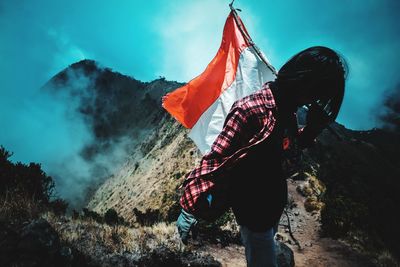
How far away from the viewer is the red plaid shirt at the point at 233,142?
162cm

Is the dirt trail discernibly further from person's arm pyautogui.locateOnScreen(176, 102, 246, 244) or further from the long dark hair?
the long dark hair

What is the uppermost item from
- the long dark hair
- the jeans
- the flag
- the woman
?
the flag

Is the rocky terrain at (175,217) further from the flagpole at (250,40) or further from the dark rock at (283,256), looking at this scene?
the flagpole at (250,40)

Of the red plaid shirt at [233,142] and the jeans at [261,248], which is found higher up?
the red plaid shirt at [233,142]

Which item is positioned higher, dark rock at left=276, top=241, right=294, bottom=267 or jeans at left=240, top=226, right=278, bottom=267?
dark rock at left=276, top=241, right=294, bottom=267

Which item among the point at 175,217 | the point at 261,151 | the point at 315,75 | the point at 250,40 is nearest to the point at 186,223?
the point at 261,151

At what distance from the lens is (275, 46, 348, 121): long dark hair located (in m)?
1.89

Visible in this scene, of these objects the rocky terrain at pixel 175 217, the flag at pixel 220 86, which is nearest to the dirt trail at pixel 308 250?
the rocky terrain at pixel 175 217

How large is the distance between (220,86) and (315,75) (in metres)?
3.28

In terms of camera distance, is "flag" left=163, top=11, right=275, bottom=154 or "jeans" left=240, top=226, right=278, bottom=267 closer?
"jeans" left=240, top=226, right=278, bottom=267

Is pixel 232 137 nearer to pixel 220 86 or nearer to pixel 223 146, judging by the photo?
pixel 223 146

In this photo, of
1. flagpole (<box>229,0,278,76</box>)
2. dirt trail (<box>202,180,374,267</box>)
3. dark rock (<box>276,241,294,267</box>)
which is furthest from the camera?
dirt trail (<box>202,180,374,267</box>)

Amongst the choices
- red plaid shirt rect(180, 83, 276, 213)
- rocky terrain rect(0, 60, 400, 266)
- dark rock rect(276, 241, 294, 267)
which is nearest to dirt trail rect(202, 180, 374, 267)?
rocky terrain rect(0, 60, 400, 266)

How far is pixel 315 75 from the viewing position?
1.88 metres
